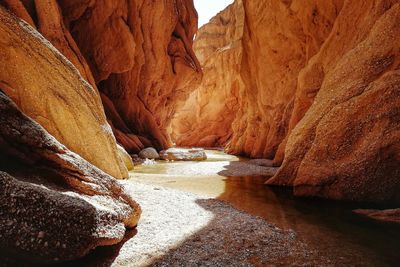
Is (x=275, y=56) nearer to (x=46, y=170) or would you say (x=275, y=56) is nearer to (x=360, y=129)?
(x=360, y=129)

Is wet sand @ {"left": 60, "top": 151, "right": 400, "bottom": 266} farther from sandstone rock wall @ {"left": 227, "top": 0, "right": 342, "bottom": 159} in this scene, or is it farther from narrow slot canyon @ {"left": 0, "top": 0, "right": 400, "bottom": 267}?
sandstone rock wall @ {"left": 227, "top": 0, "right": 342, "bottom": 159}

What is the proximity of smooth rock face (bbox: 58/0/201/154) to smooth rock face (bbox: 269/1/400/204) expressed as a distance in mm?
13029

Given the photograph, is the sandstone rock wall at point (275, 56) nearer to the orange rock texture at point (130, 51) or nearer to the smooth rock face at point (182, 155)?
the smooth rock face at point (182, 155)

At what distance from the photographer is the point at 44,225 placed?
119 inches

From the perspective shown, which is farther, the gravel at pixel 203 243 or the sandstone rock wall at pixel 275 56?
the sandstone rock wall at pixel 275 56

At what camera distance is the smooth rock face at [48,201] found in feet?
9.45

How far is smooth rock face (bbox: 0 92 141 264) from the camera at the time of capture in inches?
113

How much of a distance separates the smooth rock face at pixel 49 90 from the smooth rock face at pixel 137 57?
9.40 meters

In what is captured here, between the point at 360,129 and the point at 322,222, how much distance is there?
3.35 metres

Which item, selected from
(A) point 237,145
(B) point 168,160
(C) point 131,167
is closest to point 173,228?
(C) point 131,167

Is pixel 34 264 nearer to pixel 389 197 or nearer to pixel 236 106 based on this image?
pixel 389 197

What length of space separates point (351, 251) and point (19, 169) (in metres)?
4.85

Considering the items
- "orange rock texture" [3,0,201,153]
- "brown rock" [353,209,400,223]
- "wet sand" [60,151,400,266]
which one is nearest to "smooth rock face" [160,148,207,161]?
"orange rock texture" [3,0,201,153]

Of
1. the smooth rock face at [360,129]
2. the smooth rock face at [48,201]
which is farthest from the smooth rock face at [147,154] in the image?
the smooth rock face at [48,201]
